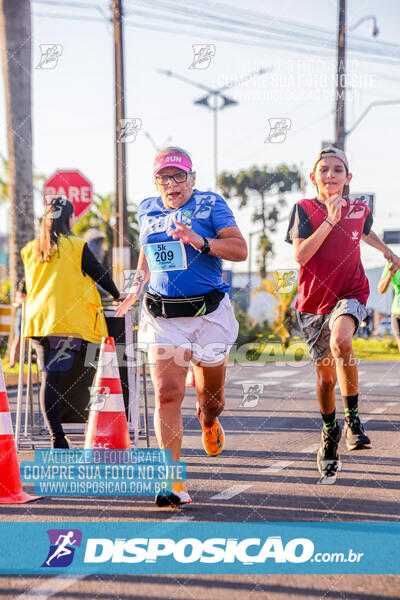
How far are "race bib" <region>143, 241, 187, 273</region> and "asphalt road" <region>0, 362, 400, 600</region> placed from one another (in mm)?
1370

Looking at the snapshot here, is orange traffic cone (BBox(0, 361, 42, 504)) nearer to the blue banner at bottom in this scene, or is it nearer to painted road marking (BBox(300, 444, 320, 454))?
the blue banner at bottom

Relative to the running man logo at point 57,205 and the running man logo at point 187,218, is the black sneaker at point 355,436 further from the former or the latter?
the running man logo at point 57,205

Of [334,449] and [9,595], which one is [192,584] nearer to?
[9,595]

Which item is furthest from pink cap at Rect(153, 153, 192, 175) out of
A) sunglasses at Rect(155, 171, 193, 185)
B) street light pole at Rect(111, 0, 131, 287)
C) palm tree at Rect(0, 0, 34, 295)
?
street light pole at Rect(111, 0, 131, 287)

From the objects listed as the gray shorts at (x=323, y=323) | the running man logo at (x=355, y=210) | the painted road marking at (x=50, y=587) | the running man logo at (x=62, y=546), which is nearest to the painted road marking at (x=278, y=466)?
the gray shorts at (x=323, y=323)

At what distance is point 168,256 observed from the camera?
5.34 meters

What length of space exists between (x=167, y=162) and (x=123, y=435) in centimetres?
210

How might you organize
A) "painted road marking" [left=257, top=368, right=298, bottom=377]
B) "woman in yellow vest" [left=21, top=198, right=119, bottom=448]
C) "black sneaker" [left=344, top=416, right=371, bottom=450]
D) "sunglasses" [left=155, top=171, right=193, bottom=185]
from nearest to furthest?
"sunglasses" [left=155, top=171, right=193, bottom=185]
"black sneaker" [left=344, top=416, right=371, bottom=450]
"woman in yellow vest" [left=21, top=198, right=119, bottom=448]
"painted road marking" [left=257, top=368, right=298, bottom=377]

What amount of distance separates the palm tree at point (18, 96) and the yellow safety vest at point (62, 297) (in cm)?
842

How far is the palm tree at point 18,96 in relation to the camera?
15.0 metres

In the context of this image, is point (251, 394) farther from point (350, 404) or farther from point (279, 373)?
A: point (350, 404)

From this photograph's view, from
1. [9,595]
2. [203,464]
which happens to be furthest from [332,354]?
[9,595]

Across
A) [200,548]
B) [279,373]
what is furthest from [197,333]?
[279,373]

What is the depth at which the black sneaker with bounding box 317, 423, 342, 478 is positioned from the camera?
18.8 ft
